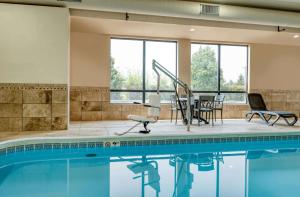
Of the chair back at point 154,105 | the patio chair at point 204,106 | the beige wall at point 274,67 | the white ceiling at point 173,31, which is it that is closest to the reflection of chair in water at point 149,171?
the chair back at point 154,105

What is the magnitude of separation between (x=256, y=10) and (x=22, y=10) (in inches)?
201

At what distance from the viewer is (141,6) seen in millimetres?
5254

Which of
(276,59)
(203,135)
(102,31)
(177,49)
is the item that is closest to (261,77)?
(276,59)

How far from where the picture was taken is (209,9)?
565 cm

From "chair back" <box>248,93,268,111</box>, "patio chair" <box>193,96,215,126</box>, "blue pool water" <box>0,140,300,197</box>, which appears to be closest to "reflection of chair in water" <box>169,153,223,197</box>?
"blue pool water" <box>0,140,300,197</box>

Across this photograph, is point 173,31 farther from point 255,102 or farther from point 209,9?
point 255,102

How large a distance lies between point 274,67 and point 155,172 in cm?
689

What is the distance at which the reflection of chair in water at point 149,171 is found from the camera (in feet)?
10.0

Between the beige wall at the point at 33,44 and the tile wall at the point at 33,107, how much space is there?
0.17 metres

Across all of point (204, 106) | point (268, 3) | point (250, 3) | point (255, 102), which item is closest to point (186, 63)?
point (204, 106)

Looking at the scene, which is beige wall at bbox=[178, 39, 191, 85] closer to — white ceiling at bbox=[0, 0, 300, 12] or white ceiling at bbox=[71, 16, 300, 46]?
white ceiling at bbox=[71, 16, 300, 46]

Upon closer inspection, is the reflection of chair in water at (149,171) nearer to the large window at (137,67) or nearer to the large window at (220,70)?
the large window at (137,67)

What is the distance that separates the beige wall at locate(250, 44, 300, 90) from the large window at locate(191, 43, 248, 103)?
0.31 m

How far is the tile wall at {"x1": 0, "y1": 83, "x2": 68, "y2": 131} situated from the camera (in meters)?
5.21
